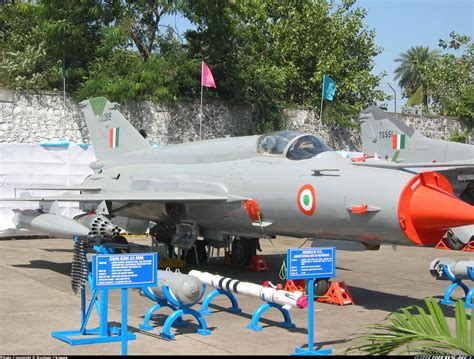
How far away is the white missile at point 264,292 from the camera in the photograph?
7926mm

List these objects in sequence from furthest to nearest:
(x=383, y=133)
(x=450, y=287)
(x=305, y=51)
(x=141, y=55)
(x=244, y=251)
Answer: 1. (x=305, y=51)
2. (x=141, y=55)
3. (x=383, y=133)
4. (x=244, y=251)
5. (x=450, y=287)

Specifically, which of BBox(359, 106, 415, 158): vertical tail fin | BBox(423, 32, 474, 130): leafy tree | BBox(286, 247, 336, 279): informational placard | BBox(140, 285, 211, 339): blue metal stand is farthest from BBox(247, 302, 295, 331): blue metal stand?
BBox(423, 32, 474, 130): leafy tree

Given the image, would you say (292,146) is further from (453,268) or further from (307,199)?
(453,268)

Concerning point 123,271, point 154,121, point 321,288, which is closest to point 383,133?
point 154,121

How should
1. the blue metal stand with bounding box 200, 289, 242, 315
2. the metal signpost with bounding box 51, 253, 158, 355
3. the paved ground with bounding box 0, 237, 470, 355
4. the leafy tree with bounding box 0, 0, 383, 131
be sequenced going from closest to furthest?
the metal signpost with bounding box 51, 253, 158, 355 < the paved ground with bounding box 0, 237, 470, 355 < the blue metal stand with bounding box 200, 289, 242, 315 < the leafy tree with bounding box 0, 0, 383, 131

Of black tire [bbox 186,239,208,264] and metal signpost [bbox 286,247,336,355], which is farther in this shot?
black tire [bbox 186,239,208,264]

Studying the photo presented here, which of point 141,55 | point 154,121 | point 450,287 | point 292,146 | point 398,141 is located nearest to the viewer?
point 450,287

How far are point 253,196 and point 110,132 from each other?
5.88 meters

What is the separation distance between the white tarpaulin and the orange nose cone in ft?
43.3

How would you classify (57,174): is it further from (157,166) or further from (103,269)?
(103,269)

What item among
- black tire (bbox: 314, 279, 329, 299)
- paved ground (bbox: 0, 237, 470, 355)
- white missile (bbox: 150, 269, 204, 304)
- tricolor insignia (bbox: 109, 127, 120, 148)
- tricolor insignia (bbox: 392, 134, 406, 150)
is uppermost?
tricolor insignia (bbox: 392, 134, 406, 150)

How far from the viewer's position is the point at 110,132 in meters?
15.7

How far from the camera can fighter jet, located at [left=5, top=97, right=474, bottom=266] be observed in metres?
8.88

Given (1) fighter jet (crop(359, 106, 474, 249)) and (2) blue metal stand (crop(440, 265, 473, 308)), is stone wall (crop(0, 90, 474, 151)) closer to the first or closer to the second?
(1) fighter jet (crop(359, 106, 474, 249))
